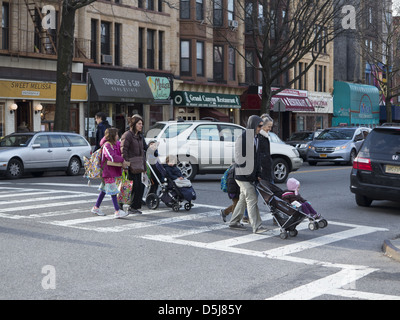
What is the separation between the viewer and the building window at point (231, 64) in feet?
140

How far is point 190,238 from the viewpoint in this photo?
10070 mm

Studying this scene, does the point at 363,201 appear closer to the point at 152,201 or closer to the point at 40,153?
the point at 152,201

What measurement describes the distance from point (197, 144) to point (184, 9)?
21.9 m

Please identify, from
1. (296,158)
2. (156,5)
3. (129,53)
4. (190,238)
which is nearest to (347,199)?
(296,158)

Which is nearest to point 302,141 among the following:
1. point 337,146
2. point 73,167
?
point 337,146

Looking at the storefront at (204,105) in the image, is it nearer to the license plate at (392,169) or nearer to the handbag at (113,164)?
the license plate at (392,169)

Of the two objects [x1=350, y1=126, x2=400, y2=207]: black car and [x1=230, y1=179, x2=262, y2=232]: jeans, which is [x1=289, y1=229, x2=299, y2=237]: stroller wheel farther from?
[x1=350, y1=126, x2=400, y2=207]: black car

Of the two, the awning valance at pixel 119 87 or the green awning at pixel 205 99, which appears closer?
the awning valance at pixel 119 87

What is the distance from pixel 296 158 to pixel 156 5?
1976 cm

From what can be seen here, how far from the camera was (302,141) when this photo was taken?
33.3m

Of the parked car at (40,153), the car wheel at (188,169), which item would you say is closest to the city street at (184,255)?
the car wheel at (188,169)

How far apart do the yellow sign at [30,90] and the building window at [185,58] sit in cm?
910
